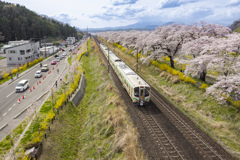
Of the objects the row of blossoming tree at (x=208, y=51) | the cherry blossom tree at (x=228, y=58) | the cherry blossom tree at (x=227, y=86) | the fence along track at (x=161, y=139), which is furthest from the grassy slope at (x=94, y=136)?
the cherry blossom tree at (x=228, y=58)

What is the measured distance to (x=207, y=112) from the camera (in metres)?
17.1

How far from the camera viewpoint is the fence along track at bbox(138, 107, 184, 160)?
38.2 feet

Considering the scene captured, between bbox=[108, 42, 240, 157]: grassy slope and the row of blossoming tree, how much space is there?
1.57m

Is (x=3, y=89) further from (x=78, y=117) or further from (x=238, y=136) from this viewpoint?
(x=238, y=136)

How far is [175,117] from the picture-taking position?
55.1 ft

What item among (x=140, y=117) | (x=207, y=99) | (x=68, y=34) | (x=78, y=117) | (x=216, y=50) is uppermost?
(x=68, y=34)

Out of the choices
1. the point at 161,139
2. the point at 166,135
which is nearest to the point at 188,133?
the point at 166,135

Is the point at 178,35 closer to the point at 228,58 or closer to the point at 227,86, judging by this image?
the point at 228,58

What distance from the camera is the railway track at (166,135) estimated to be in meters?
11.7

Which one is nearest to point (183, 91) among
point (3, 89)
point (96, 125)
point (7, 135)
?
point (96, 125)

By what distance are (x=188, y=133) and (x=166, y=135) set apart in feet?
7.11

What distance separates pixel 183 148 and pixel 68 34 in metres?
151

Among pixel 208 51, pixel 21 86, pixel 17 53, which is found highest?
pixel 208 51

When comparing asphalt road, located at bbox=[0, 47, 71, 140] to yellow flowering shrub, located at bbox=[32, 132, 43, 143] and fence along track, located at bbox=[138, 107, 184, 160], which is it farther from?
fence along track, located at bbox=[138, 107, 184, 160]
